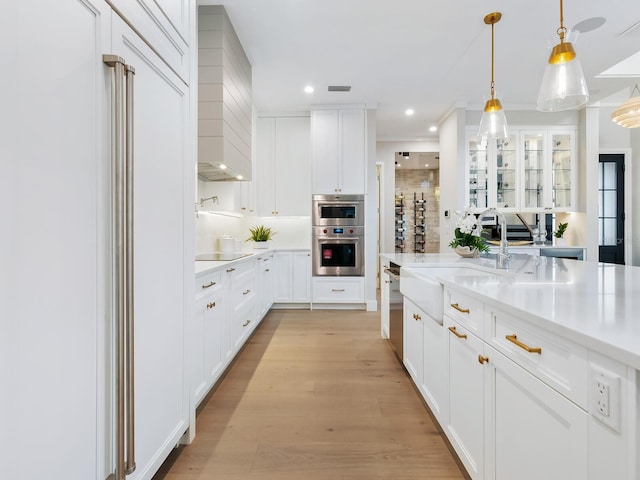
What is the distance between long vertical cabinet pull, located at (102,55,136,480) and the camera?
1.08 metres

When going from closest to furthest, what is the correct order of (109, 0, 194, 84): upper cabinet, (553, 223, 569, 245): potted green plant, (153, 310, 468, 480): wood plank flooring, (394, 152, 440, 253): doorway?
(109, 0, 194, 84): upper cabinet
(153, 310, 468, 480): wood plank flooring
(553, 223, 569, 245): potted green plant
(394, 152, 440, 253): doorway

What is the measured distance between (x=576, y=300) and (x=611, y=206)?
5918mm

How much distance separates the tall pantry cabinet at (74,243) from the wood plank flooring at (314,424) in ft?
1.28

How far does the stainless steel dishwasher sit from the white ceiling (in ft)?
5.19

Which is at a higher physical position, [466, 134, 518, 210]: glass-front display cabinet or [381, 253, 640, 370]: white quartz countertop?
[466, 134, 518, 210]: glass-front display cabinet

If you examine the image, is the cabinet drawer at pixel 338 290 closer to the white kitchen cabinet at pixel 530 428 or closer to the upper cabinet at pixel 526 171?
the upper cabinet at pixel 526 171

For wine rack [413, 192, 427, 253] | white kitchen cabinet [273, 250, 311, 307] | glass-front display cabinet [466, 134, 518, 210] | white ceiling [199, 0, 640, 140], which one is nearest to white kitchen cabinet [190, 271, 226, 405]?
white ceiling [199, 0, 640, 140]

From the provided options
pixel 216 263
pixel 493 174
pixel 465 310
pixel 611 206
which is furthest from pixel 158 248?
pixel 611 206

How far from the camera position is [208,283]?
2096 mm

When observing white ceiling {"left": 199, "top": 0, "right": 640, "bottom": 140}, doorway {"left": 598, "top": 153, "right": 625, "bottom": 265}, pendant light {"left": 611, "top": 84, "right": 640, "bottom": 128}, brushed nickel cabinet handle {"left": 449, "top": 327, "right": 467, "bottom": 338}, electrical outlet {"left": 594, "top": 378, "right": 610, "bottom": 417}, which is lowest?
brushed nickel cabinet handle {"left": 449, "top": 327, "right": 467, "bottom": 338}

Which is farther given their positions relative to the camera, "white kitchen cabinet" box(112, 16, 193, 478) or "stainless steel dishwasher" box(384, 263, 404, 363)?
"stainless steel dishwasher" box(384, 263, 404, 363)

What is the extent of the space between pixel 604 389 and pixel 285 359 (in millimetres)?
2546

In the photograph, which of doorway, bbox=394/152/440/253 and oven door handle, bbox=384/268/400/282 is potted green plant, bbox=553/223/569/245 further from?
oven door handle, bbox=384/268/400/282

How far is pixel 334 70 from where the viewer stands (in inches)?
151
